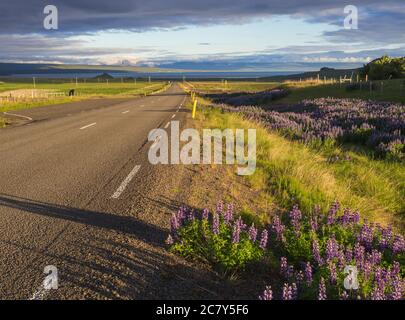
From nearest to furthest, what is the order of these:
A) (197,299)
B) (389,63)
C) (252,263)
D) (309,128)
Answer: (197,299)
(252,263)
(309,128)
(389,63)

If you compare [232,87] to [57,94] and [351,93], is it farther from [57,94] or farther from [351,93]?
[351,93]

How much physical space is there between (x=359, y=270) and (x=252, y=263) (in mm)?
1109

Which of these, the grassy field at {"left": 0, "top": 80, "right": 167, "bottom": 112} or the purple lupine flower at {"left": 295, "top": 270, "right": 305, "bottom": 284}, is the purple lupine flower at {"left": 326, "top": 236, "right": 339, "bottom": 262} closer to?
the purple lupine flower at {"left": 295, "top": 270, "right": 305, "bottom": 284}

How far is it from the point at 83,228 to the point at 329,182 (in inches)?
189

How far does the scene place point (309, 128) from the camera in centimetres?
1683

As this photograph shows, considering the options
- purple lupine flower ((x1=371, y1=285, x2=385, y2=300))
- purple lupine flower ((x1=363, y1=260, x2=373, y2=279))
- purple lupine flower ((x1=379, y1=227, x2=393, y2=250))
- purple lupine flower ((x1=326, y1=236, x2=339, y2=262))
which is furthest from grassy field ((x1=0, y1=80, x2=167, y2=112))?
purple lupine flower ((x1=371, y1=285, x2=385, y2=300))

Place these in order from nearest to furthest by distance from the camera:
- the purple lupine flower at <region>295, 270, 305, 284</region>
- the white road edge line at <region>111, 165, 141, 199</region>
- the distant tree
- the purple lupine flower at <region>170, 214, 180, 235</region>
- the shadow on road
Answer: the purple lupine flower at <region>295, 270, 305, 284</region>, the purple lupine flower at <region>170, 214, 180, 235</region>, the shadow on road, the white road edge line at <region>111, 165, 141, 199</region>, the distant tree

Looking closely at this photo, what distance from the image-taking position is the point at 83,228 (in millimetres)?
5816

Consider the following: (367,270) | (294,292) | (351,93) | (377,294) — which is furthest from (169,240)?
(351,93)

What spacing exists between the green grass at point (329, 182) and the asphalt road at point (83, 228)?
2.26 metres

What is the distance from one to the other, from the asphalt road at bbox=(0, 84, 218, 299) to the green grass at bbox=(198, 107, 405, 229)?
7.40 feet

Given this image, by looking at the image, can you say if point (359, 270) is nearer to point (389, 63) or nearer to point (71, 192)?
point (71, 192)

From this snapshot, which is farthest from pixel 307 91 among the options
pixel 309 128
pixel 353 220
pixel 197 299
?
pixel 197 299

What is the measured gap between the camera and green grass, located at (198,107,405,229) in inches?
295
